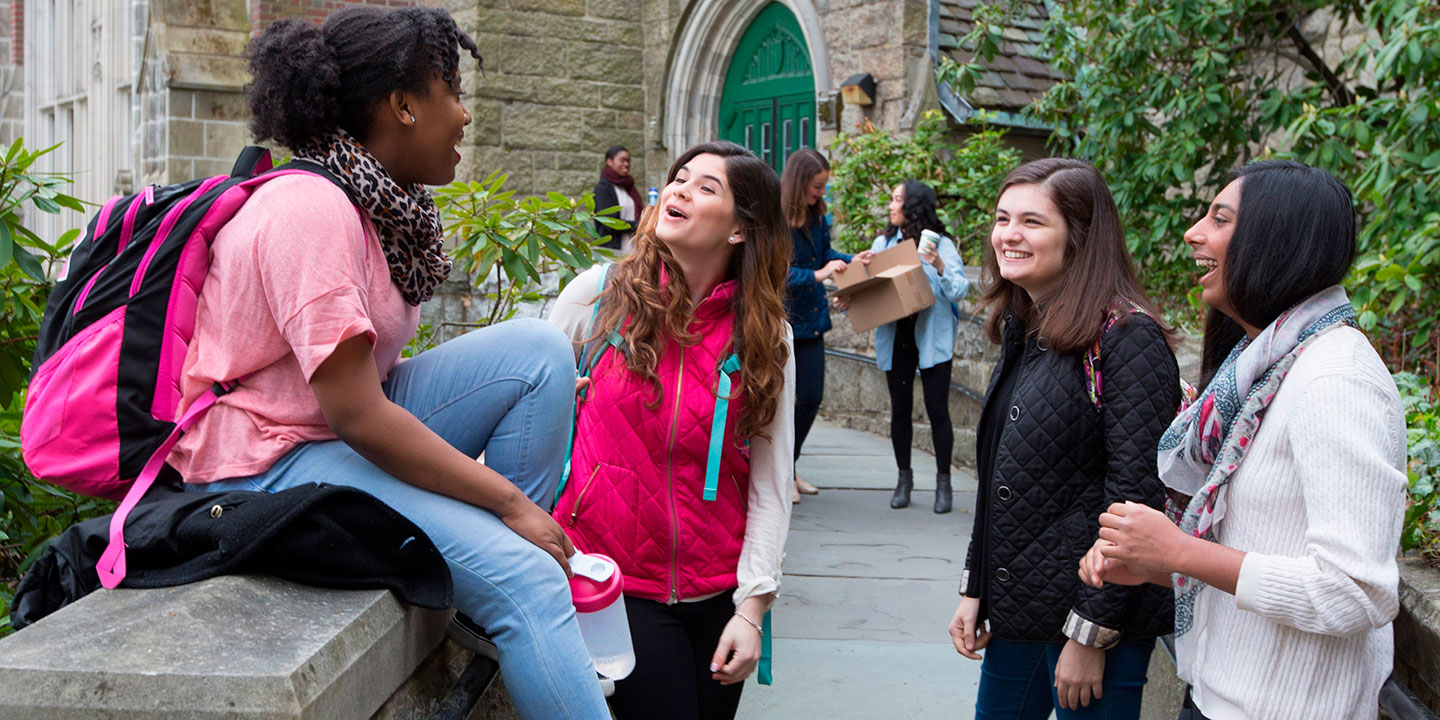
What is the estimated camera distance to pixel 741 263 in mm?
2791

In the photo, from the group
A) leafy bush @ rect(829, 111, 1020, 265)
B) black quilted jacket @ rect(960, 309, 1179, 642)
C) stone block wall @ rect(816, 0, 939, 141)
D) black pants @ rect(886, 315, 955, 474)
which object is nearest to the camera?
black quilted jacket @ rect(960, 309, 1179, 642)

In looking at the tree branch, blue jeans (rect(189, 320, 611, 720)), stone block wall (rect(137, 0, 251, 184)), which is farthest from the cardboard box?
stone block wall (rect(137, 0, 251, 184))

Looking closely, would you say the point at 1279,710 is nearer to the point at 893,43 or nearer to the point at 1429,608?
the point at 1429,608

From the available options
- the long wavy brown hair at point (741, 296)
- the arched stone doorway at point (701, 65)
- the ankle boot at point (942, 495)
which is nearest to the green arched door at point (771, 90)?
the arched stone doorway at point (701, 65)

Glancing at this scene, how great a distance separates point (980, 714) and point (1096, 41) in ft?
19.5

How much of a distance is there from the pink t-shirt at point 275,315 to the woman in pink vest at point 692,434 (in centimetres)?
72

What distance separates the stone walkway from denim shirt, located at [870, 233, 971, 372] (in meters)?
0.87

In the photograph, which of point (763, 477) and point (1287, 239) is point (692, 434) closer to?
point (763, 477)

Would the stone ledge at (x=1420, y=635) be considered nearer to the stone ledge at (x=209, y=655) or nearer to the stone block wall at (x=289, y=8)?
the stone ledge at (x=209, y=655)

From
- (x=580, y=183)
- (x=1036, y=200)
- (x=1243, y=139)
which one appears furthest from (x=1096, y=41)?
(x=580, y=183)

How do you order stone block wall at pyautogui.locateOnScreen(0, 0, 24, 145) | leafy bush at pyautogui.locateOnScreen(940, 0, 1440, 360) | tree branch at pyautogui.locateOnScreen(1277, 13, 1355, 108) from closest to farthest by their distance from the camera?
leafy bush at pyautogui.locateOnScreen(940, 0, 1440, 360)
tree branch at pyautogui.locateOnScreen(1277, 13, 1355, 108)
stone block wall at pyautogui.locateOnScreen(0, 0, 24, 145)

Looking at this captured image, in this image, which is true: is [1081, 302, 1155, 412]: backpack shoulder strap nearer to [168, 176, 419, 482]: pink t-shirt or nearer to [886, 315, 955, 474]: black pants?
[168, 176, 419, 482]: pink t-shirt

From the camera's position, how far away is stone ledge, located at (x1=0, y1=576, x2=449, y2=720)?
1.52m

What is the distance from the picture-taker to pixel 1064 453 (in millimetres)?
2514
